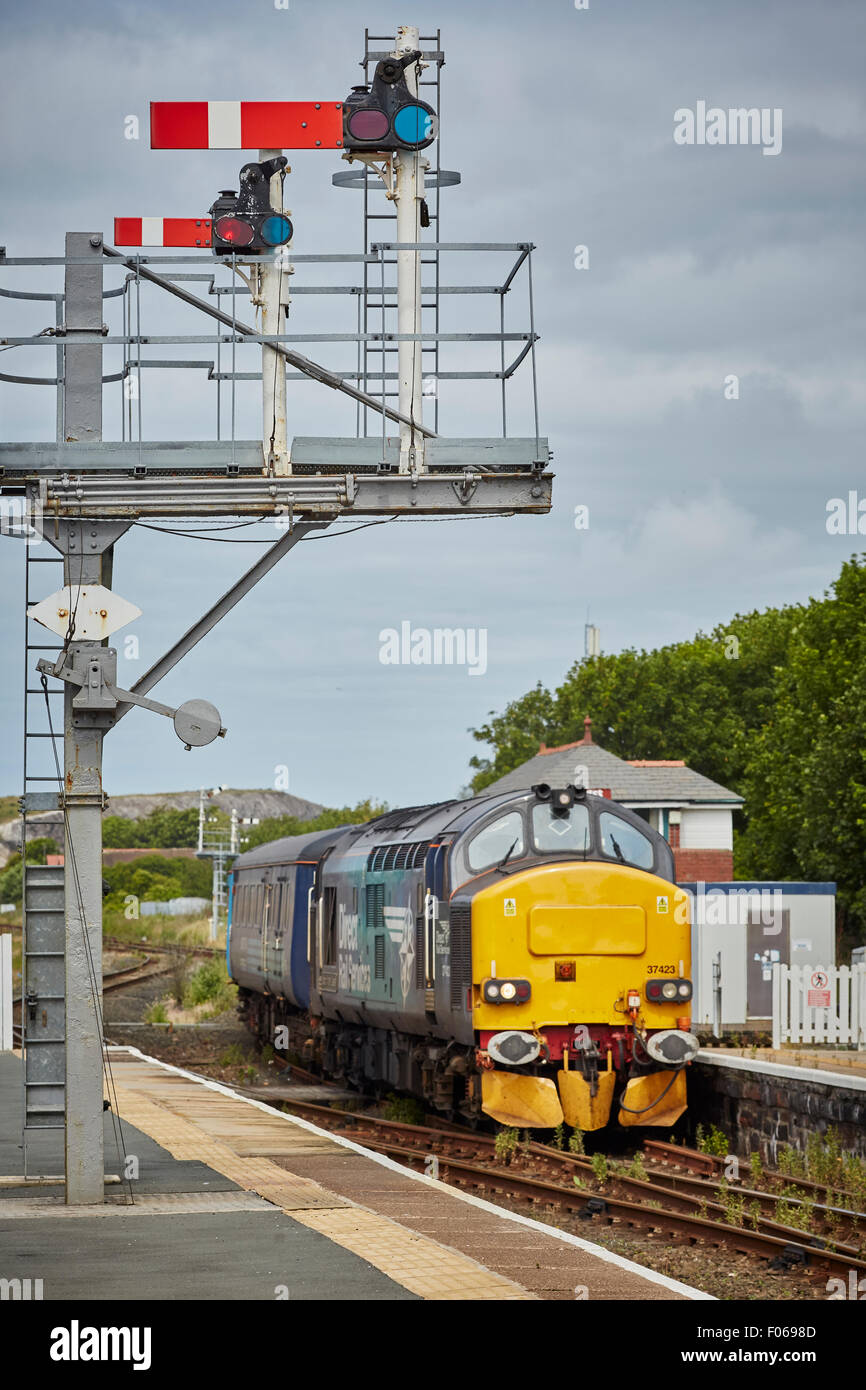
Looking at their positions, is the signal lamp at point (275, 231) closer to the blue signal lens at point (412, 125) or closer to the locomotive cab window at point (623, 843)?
the blue signal lens at point (412, 125)

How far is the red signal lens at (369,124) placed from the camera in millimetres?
11914

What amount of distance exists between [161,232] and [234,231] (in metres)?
0.76

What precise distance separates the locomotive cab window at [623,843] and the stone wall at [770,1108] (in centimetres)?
242

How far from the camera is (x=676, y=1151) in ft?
53.7

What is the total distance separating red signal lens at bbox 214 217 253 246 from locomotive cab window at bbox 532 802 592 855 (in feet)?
22.4

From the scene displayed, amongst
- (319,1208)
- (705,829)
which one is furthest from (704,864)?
(319,1208)

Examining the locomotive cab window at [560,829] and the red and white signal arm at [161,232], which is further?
the locomotive cab window at [560,829]

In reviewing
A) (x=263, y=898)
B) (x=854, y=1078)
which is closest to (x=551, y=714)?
(x=263, y=898)

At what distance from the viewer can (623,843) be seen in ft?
54.7

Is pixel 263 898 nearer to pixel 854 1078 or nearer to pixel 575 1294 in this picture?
pixel 854 1078

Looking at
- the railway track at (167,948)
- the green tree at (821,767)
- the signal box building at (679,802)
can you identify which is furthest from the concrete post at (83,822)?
the railway track at (167,948)

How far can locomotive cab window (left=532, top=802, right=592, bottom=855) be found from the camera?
16.6 meters
